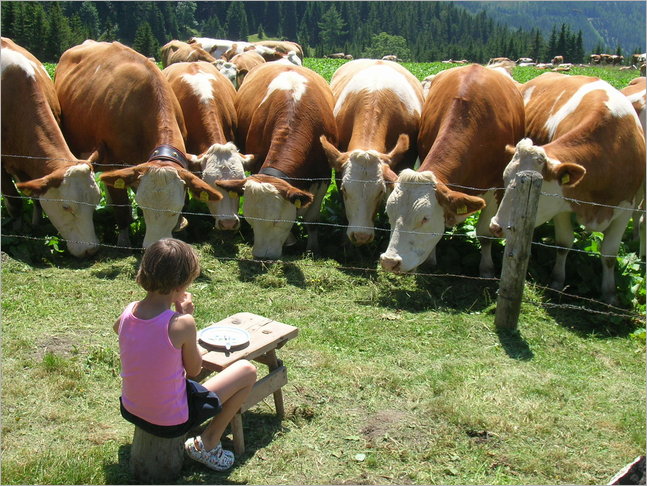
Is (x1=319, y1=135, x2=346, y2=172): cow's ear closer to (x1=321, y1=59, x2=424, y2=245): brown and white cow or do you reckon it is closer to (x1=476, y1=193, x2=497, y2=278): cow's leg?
(x1=321, y1=59, x2=424, y2=245): brown and white cow

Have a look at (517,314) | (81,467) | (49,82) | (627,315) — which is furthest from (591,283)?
(49,82)

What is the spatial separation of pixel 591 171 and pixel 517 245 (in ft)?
5.51

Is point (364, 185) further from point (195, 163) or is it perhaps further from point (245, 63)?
point (245, 63)

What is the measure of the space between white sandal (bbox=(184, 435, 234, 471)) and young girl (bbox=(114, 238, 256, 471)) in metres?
0.24

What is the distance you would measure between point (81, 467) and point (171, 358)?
0.93 m

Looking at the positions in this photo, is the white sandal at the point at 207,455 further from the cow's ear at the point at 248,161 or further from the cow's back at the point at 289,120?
the cow's ear at the point at 248,161

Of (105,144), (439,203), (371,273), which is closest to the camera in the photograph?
(439,203)

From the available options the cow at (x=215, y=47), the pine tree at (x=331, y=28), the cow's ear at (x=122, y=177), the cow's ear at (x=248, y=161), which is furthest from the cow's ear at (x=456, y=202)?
the pine tree at (x=331, y=28)

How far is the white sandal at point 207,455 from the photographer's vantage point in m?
3.97

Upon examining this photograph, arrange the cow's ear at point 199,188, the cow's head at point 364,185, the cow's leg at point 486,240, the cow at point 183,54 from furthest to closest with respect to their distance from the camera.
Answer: the cow at point 183,54
the cow's leg at point 486,240
the cow's head at point 364,185
the cow's ear at point 199,188

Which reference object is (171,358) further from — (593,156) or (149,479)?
(593,156)

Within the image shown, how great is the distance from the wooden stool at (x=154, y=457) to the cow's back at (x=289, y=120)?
484cm

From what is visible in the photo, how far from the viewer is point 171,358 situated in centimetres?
360

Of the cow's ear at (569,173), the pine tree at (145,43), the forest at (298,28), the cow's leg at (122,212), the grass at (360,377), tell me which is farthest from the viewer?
the pine tree at (145,43)
